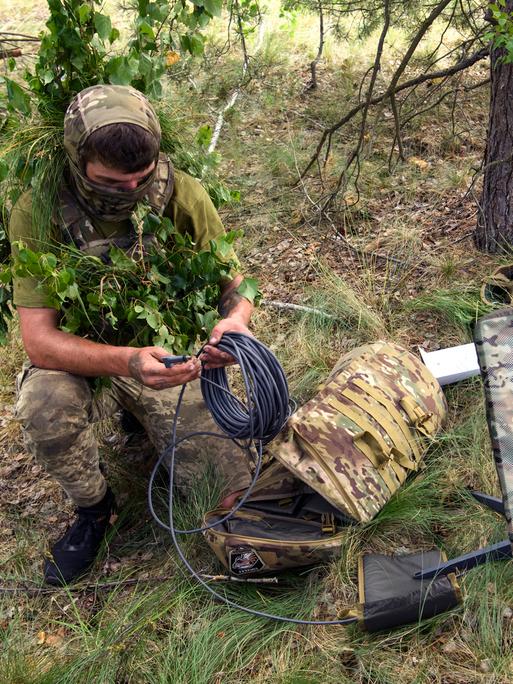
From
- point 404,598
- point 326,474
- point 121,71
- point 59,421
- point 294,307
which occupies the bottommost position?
point 404,598

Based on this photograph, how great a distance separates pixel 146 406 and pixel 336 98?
469 cm

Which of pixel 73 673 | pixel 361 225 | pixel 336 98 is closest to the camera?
pixel 73 673

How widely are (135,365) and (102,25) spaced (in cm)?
130

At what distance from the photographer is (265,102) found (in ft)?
22.8

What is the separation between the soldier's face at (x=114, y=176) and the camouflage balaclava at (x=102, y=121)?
0.6 inches

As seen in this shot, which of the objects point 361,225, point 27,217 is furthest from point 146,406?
point 361,225

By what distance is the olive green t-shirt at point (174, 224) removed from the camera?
8.87 feet

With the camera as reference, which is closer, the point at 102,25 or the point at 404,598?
the point at 404,598

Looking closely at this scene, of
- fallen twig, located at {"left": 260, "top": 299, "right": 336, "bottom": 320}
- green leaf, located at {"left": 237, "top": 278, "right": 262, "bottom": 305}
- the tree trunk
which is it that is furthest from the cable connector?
the tree trunk

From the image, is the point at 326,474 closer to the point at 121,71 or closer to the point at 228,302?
the point at 228,302

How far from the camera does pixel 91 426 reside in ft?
9.85

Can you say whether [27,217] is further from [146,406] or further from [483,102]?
[483,102]

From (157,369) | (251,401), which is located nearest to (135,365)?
(157,369)

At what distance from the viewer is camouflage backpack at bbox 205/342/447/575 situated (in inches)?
102
